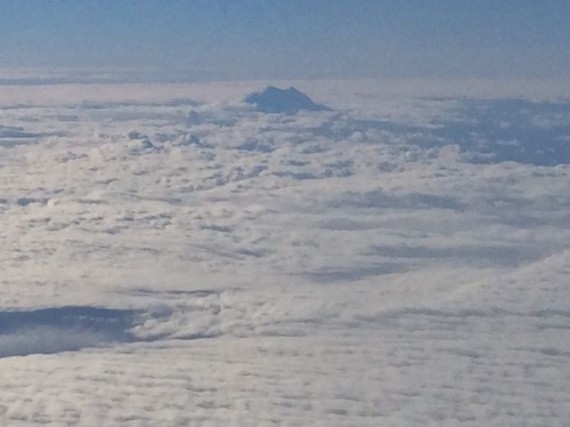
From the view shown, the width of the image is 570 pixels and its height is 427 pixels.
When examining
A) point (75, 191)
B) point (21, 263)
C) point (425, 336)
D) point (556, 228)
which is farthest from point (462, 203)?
point (425, 336)

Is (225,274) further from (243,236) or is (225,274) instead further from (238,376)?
(238,376)

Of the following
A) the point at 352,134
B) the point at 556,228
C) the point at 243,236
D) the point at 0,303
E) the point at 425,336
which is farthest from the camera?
the point at 352,134

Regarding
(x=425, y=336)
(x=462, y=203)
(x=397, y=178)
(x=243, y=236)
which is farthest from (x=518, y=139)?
(x=425, y=336)

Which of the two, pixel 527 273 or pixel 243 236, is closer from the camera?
pixel 527 273

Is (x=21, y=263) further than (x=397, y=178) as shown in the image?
No

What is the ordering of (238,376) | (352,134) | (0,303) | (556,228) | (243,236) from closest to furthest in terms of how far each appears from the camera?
(238,376) → (0,303) → (243,236) → (556,228) → (352,134)

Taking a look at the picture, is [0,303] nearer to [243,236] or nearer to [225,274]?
[225,274]
